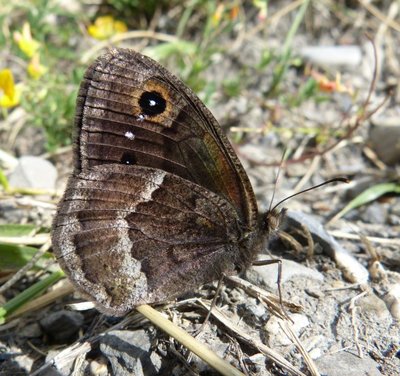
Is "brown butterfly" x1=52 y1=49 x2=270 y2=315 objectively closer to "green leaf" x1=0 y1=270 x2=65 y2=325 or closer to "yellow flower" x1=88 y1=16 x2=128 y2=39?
"green leaf" x1=0 y1=270 x2=65 y2=325

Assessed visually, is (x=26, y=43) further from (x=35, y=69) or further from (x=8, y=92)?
(x=8, y=92)

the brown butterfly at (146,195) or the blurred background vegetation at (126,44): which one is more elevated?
the blurred background vegetation at (126,44)

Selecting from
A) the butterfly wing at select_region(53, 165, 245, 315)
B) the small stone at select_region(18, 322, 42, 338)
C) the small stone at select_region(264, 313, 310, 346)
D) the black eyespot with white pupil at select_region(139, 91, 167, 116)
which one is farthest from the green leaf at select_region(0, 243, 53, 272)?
the small stone at select_region(264, 313, 310, 346)

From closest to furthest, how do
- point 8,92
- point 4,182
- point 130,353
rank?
1. point 130,353
2. point 4,182
3. point 8,92

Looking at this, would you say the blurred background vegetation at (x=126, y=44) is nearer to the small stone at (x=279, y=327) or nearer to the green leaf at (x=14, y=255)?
the green leaf at (x=14, y=255)

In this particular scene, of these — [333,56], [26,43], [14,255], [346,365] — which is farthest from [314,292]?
[333,56]

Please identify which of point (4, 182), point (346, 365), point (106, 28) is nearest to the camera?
point (346, 365)

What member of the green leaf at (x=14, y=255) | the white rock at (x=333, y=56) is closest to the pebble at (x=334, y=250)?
the green leaf at (x=14, y=255)
